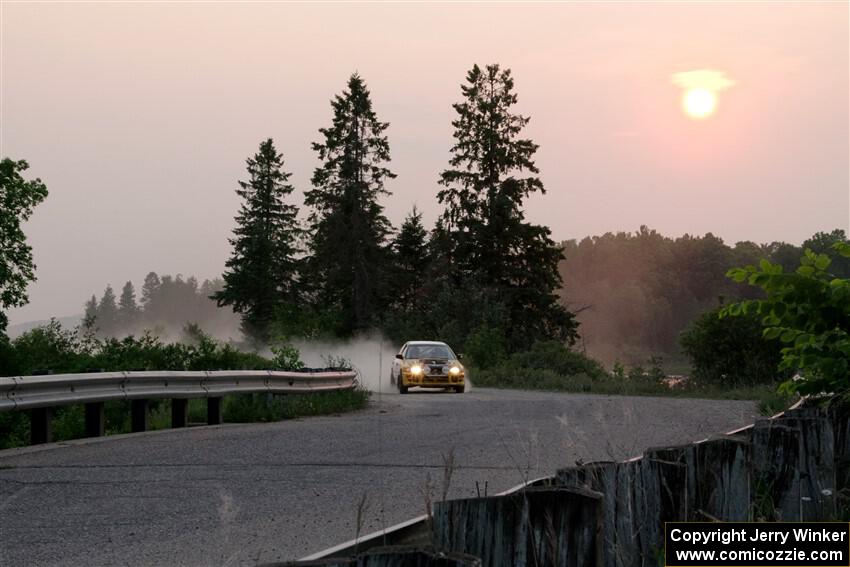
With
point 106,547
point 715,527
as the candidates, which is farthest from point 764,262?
point 106,547

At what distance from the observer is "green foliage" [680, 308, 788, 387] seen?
111ft

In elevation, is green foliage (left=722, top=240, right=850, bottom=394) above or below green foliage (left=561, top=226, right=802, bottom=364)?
below

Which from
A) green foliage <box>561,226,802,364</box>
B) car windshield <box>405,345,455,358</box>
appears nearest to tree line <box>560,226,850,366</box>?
green foliage <box>561,226,802,364</box>

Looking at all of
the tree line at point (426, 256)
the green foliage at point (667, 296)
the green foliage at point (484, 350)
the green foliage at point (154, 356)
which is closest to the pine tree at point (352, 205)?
the tree line at point (426, 256)

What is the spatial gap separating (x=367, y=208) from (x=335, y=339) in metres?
9.88

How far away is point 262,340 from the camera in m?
85.7

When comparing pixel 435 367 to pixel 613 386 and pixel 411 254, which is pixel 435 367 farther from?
pixel 411 254

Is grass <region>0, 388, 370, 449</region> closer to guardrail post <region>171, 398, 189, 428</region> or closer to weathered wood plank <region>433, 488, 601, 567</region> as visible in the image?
guardrail post <region>171, 398, 189, 428</region>

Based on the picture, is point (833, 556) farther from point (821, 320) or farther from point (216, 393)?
point (216, 393)

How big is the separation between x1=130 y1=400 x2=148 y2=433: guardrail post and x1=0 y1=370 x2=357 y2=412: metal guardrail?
33 cm

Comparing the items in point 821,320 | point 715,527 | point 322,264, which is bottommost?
point 715,527

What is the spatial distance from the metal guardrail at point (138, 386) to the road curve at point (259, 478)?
0.60 metres

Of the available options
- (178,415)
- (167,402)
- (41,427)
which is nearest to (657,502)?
(41,427)

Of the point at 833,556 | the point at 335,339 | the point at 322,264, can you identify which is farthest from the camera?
the point at 322,264
